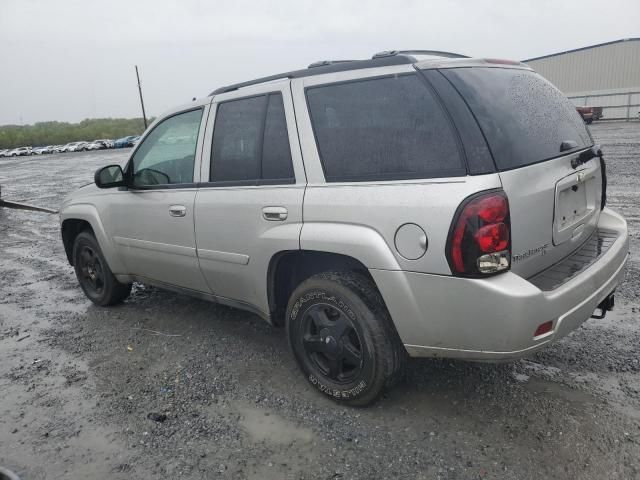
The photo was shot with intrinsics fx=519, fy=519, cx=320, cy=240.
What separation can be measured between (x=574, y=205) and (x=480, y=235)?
2.98 ft

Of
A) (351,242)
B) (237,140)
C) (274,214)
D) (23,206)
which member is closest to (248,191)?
(274,214)

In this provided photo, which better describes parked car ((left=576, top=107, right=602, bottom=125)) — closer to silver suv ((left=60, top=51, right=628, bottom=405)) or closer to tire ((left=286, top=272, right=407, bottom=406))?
silver suv ((left=60, top=51, right=628, bottom=405))

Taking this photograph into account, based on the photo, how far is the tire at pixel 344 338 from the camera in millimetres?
Result: 2781

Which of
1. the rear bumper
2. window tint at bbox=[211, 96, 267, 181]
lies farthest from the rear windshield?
window tint at bbox=[211, 96, 267, 181]

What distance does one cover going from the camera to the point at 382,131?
2.75 meters

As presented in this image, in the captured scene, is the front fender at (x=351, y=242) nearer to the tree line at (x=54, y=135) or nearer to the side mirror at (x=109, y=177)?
the side mirror at (x=109, y=177)

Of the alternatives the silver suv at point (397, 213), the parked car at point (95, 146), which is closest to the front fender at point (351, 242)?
the silver suv at point (397, 213)

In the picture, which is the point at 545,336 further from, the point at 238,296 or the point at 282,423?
the point at 238,296

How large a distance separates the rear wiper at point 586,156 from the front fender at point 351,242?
1.17 m

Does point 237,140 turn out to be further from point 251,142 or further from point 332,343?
point 332,343

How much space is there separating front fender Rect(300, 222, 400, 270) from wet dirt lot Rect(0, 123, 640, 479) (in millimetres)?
940

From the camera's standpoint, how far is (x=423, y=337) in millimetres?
2627

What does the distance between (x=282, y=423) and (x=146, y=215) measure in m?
2.05

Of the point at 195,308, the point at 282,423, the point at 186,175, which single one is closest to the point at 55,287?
the point at 195,308
